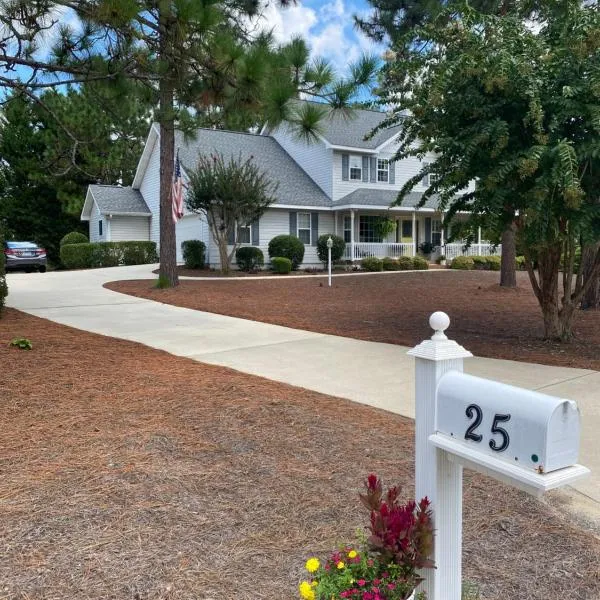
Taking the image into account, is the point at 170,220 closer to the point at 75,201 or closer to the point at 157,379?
the point at 157,379

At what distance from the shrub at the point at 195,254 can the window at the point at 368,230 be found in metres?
7.67

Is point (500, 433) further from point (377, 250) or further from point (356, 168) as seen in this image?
point (356, 168)

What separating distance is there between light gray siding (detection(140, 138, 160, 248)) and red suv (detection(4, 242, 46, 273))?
5.43m

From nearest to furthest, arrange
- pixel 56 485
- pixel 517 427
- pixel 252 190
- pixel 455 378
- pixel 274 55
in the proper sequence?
pixel 517 427 → pixel 455 378 → pixel 56 485 → pixel 274 55 → pixel 252 190

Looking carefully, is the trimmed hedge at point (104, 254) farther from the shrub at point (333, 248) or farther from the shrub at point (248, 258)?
the shrub at point (333, 248)

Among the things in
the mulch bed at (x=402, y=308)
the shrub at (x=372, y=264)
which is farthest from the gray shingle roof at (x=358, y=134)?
the mulch bed at (x=402, y=308)

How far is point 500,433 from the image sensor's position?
1.67m

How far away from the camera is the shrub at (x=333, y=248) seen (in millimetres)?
23828

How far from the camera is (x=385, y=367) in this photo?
6.89 m

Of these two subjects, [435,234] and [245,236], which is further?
[435,234]

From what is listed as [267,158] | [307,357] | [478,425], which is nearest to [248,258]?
[267,158]

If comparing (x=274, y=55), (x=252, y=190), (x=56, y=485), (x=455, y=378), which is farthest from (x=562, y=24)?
(x=252, y=190)

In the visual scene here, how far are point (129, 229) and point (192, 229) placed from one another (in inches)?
190

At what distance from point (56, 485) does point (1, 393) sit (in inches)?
82.5
